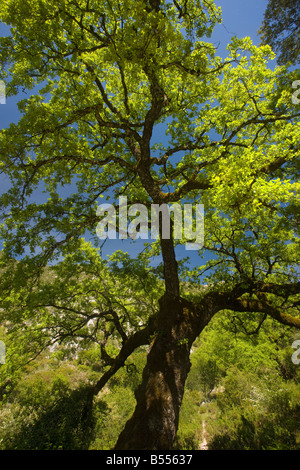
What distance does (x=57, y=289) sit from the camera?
347 inches

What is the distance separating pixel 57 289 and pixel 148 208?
16.8ft

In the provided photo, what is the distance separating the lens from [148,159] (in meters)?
6.99

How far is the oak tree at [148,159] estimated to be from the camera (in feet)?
14.8

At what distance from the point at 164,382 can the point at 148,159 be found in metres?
6.25

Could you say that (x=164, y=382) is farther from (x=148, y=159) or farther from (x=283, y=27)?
(x=283, y=27)

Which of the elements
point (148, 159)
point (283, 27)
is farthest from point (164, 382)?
point (283, 27)

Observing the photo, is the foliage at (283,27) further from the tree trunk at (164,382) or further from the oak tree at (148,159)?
the tree trunk at (164,382)

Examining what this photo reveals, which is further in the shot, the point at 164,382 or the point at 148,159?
the point at 148,159

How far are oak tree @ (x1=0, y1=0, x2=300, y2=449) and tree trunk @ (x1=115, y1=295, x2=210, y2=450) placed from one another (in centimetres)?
3

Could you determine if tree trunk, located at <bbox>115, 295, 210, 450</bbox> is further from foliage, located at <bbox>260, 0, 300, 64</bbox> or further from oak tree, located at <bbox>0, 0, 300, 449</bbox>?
foliage, located at <bbox>260, 0, 300, 64</bbox>

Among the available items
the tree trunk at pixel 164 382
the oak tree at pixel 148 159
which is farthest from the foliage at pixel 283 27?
the tree trunk at pixel 164 382

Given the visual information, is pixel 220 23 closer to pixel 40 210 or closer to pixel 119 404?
pixel 40 210

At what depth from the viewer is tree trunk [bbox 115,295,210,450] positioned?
13.1 feet
